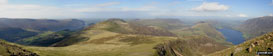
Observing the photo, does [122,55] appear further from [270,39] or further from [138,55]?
[270,39]

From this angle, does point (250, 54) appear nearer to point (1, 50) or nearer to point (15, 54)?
point (15, 54)

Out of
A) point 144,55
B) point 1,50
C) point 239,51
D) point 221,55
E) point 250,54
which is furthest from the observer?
point 144,55

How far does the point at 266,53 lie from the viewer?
1206 inches

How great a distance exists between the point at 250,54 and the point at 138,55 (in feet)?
196

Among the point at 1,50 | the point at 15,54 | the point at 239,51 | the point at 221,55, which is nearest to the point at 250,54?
the point at 239,51

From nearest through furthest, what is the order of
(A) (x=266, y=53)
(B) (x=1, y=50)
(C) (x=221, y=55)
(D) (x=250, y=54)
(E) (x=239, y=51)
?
1. (A) (x=266, y=53)
2. (D) (x=250, y=54)
3. (E) (x=239, y=51)
4. (C) (x=221, y=55)
5. (B) (x=1, y=50)

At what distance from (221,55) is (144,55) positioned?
46561mm

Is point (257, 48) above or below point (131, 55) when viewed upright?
above

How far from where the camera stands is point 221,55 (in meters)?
46.5

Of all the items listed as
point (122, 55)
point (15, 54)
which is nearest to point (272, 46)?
point (122, 55)

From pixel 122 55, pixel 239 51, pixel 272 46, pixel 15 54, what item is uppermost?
pixel 272 46

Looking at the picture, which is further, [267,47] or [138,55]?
[138,55]

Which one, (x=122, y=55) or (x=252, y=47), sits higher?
(x=252, y=47)

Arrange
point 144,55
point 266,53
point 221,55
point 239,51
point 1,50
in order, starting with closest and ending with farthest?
1. point 266,53
2. point 239,51
3. point 221,55
4. point 1,50
5. point 144,55
